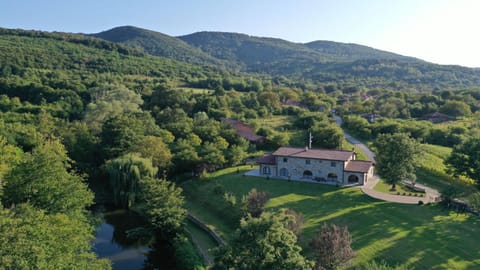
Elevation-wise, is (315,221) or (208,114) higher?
(208,114)

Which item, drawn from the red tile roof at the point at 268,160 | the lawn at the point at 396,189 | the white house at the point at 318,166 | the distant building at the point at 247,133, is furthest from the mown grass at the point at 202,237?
the distant building at the point at 247,133

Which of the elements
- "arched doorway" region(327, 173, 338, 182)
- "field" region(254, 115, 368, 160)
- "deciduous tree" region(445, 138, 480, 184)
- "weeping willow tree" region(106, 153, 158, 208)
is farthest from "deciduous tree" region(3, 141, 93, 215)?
"field" region(254, 115, 368, 160)

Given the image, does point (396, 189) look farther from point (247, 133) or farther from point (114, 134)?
point (114, 134)

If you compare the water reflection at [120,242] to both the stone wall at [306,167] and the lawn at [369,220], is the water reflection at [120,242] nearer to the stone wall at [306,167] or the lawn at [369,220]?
the lawn at [369,220]

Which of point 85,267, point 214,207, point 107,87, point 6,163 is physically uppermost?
point 107,87

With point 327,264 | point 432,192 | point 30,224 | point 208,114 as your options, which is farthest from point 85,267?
point 208,114

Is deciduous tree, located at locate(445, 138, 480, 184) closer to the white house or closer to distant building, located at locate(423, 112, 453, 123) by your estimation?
the white house

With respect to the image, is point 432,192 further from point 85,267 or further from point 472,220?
point 85,267
